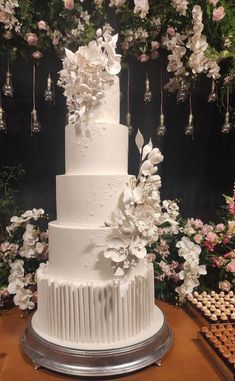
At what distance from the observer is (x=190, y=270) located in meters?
2.04

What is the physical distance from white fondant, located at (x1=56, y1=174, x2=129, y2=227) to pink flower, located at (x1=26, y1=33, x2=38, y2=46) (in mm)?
1136

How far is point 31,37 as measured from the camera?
2031mm

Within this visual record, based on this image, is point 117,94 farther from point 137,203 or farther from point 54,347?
point 54,347

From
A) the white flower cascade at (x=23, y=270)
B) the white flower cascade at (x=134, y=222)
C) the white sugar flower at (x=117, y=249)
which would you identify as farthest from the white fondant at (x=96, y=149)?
the white flower cascade at (x=23, y=270)

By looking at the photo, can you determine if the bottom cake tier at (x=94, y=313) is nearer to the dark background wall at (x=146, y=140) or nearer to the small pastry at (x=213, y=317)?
the small pastry at (x=213, y=317)

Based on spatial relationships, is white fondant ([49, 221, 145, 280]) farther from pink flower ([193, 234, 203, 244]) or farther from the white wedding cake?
pink flower ([193, 234, 203, 244])

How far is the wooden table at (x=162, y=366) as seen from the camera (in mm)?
1343

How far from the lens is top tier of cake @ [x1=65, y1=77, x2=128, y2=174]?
1446 millimetres

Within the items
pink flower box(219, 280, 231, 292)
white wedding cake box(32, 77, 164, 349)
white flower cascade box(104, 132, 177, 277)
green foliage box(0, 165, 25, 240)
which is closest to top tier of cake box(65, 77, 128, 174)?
white wedding cake box(32, 77, 164, 349)

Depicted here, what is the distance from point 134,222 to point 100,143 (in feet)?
1.36

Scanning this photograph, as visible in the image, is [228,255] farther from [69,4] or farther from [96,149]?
[69,4]

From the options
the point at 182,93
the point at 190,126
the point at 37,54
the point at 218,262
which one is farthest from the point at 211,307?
the point at 37,54

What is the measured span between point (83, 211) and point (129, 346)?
616 mm

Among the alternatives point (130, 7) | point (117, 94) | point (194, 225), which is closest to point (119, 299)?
point (117, 94)
